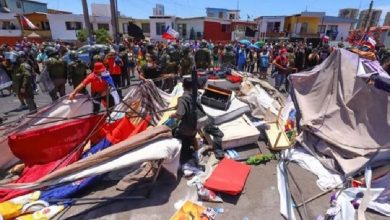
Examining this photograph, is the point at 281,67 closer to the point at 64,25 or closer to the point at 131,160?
the point at 131,160

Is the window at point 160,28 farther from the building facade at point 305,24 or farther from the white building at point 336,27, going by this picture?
the white building at point 336,27

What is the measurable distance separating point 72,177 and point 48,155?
1.40 m

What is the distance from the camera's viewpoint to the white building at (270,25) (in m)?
39.8

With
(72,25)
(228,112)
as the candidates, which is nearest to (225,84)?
(228,112)

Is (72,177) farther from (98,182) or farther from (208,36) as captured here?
(208,36)

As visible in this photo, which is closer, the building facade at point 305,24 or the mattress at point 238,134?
the mattress at point 238,134

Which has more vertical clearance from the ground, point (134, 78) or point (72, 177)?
point (72, 177)

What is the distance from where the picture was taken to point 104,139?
4.93m

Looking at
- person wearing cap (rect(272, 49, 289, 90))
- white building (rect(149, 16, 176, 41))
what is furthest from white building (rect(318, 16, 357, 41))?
person wearing cap (rect(272, 49, 289, 90))

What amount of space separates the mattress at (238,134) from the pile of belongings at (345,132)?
748mm

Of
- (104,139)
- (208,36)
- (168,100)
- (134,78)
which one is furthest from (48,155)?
(208,36)

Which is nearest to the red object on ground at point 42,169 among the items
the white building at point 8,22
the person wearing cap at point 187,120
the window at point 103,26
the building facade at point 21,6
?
the person wearing cap at point 187,120

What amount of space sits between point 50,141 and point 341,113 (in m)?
5.36

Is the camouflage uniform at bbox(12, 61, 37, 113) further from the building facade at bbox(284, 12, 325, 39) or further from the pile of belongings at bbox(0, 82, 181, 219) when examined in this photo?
the building facade at bbox(284, 12, 325, 39)
